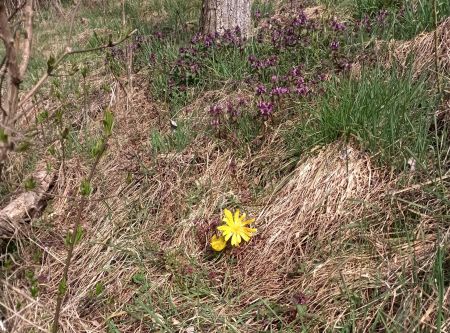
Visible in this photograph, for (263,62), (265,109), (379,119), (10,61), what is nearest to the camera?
(10,61)

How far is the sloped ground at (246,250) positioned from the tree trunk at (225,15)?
4.69 feet

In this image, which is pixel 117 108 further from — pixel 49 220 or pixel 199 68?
pixel 49 220

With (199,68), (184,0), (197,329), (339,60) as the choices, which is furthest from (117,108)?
(184,0)

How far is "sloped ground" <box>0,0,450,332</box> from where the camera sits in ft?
6.21

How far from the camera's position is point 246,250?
2.36 meters

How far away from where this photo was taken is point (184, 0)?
19.4ft

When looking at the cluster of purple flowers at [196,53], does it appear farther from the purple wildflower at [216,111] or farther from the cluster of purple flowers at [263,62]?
the purple wildflower at [216,111]

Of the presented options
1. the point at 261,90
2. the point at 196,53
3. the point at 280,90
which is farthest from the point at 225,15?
the point at 280,90

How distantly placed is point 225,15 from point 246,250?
7.74ft

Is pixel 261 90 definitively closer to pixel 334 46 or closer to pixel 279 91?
pixel 279 91

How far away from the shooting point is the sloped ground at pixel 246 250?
74.5 inches

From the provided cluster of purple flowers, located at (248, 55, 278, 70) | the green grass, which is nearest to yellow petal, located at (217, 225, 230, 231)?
the green grass

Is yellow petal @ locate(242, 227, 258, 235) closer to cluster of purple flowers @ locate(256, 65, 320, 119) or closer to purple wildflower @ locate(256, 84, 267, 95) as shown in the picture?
cluster of purple flowers @ locate(256, 65, 320, 119)

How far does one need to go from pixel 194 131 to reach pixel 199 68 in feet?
2.34
